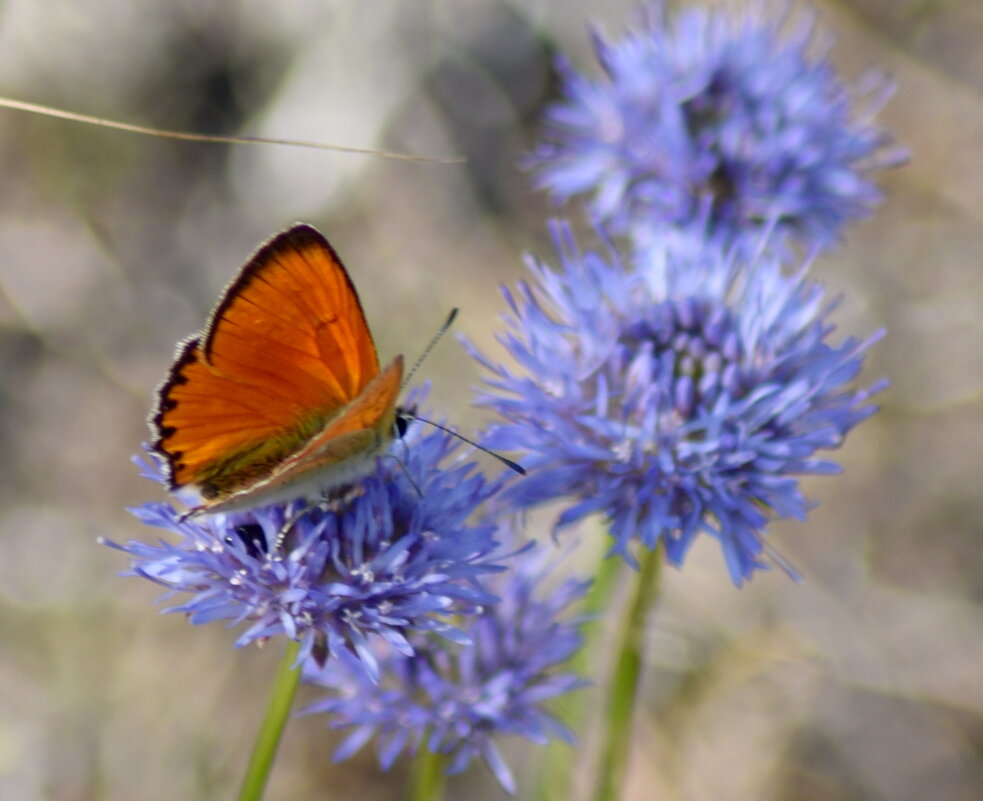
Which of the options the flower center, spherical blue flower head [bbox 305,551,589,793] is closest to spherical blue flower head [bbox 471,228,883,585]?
the flower center

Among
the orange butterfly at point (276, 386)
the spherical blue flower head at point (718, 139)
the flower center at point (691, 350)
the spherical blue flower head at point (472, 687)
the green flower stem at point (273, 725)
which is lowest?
the green flower stem at point (273, 725)

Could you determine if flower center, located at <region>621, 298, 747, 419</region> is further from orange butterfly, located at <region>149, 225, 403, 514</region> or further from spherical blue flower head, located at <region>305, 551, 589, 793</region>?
orange butterfly, located at <region>149, 225, 403, 514</region>

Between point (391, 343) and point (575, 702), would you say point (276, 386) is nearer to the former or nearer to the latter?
point (575, 702)

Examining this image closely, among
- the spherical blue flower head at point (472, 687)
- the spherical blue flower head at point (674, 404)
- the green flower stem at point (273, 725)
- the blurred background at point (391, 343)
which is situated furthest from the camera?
the blurred background at point (391, 343)

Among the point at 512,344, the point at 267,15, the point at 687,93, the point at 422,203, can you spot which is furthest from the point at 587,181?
the point at 267,15

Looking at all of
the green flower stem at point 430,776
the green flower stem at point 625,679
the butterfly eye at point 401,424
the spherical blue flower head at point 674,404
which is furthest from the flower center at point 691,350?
the green flower stem at point 430,776

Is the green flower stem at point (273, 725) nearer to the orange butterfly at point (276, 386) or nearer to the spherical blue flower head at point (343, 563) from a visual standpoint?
the spherical blue flower head at point (343, 563)
